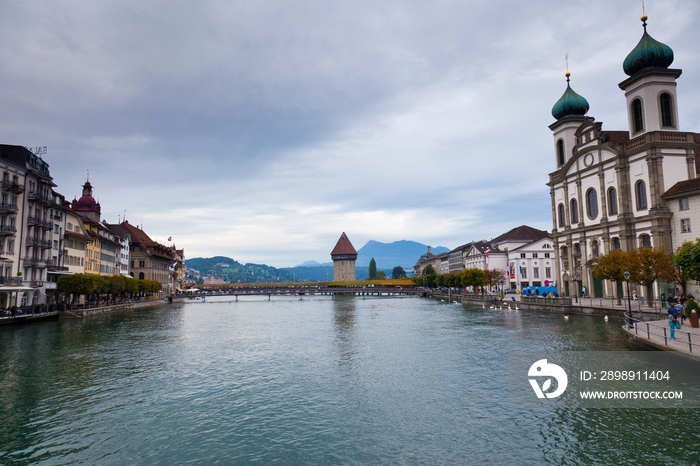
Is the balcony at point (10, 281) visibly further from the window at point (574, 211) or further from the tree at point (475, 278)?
the tree at point (475, 278)

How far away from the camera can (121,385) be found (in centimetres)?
2227

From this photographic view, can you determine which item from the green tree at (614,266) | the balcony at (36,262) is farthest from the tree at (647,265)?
the balcony at (36,262)

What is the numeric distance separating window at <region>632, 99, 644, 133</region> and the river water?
38.6 m

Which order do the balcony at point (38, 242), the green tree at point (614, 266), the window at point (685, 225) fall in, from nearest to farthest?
the green tree at point (614, 266), the window at point (685, 225), the balcony at point (38, 242)

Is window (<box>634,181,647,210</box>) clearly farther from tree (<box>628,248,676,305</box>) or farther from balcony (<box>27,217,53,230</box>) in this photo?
balcony (<box>27,217,53,230</box>)

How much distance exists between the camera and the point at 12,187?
51.5m

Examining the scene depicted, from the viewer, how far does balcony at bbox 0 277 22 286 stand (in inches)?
1947

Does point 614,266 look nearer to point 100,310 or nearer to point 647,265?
point 647,265

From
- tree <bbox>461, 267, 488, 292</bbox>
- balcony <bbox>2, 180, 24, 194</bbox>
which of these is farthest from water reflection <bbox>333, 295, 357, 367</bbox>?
Result: tree <bbox>461, 267, 488, 292</bbox>

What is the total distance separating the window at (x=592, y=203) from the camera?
67.8m

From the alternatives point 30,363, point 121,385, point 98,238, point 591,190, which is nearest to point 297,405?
point 121,385

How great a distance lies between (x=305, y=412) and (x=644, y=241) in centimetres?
5491

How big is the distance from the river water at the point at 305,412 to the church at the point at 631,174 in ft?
99.6

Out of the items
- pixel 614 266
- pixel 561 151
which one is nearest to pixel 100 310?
pixel 614 266
